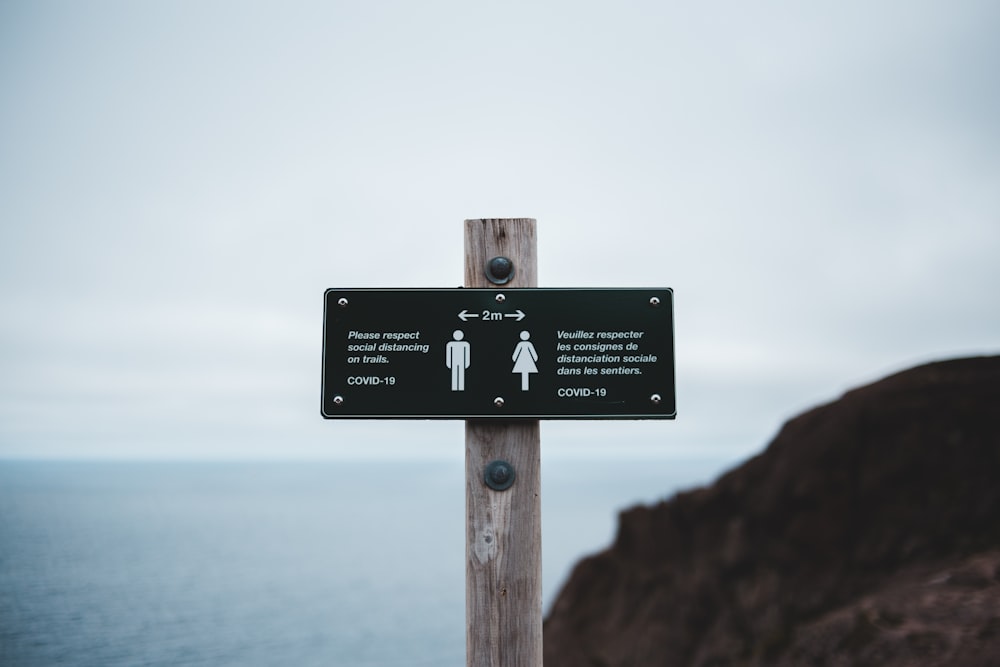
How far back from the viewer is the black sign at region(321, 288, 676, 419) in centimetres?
271

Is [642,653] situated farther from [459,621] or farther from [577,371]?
[459,621]

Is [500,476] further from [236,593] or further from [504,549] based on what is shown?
[236,593]

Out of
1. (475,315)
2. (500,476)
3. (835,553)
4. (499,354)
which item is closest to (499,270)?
(475,315)

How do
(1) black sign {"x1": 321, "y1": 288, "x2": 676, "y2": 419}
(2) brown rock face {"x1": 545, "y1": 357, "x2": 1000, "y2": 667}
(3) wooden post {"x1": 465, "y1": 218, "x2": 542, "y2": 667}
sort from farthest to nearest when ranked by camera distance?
1. (2) brown rock face {"x1": 545, "y1": 357, "x2": 1000, "y2": 667}
2. (1) black sign {"x1": 321, "y1": 288, "x2": 676, "y2": 419}
3. (3) wooden post {"x1": 465, "y1": 218, "x2": 542, "y2": 667}

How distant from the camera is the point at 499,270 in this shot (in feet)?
9.12

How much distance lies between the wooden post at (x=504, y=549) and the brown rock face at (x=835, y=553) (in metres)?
4.38

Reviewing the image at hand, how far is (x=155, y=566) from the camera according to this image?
353ft

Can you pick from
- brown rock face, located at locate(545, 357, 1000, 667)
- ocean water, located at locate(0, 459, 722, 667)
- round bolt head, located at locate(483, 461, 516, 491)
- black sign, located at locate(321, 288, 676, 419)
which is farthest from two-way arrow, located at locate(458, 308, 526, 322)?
ocean water, located at locate(0, 459, 722, 667)

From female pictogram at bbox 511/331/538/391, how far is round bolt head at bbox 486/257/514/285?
238 mm

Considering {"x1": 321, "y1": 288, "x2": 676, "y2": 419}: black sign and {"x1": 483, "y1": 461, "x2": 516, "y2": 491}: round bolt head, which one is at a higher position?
{"x1": 321, "y1": 288, "x2": 676, "y2": 419}: black sign

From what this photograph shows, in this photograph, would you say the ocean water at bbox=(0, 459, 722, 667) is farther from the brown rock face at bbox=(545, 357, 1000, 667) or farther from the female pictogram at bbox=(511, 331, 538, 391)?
the female pictogram at bbox=(511, 331, 538, 391)

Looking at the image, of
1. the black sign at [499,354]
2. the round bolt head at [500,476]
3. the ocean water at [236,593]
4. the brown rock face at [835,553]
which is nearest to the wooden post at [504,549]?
the round bolt head at [500,476]

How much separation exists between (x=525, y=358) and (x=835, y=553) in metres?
7.85

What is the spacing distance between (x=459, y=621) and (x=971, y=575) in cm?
7843
